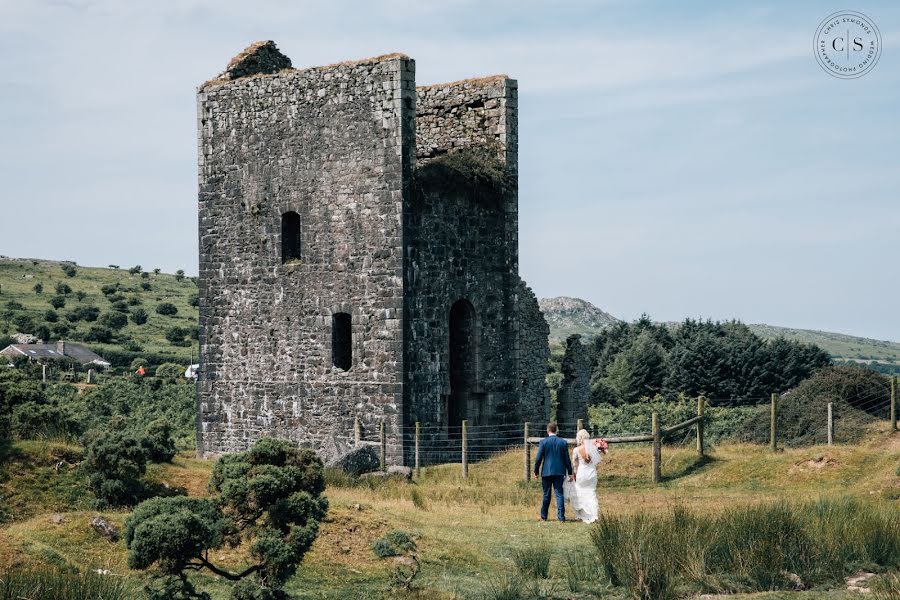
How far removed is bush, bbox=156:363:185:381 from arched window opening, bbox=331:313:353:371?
103 feet

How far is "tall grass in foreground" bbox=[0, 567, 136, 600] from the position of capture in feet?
36.8

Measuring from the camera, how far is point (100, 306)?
272 ft

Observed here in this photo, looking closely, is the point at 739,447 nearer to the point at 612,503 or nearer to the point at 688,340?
the point at 612,503

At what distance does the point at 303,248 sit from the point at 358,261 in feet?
5.15

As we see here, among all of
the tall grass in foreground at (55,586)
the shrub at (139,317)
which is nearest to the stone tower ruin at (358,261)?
the tall grass in foreground at (55,586)

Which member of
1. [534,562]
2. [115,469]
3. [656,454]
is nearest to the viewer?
[534,562]

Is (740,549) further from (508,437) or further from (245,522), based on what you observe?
→ (508,437)

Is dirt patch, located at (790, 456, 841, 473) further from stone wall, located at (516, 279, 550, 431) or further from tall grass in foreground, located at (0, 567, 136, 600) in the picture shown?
tall grass in foreground, located at (0, 567, 136, 600)

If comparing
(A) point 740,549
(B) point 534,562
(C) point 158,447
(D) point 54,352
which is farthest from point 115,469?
(D) point 54,352

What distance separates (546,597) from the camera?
12938 millimetres

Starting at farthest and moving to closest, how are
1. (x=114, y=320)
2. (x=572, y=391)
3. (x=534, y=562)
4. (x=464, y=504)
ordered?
1. (x=114, y=320)
2. (x=572, y=391)
3. (x=464, y=504)
4. (x=534, y=562)

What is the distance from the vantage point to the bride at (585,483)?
1770cm

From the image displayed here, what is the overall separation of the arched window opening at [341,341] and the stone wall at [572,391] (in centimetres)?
596

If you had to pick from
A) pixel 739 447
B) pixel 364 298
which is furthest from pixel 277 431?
pixel 739 447
